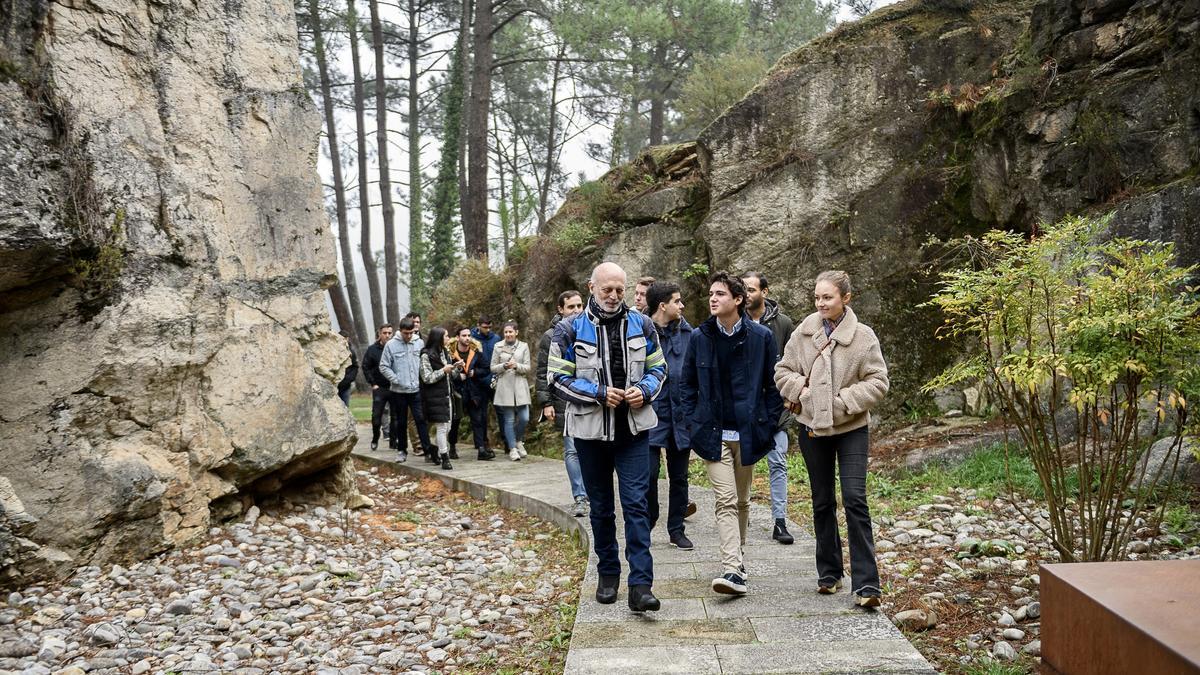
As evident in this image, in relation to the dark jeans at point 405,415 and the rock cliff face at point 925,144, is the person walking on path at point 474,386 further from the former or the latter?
the rock cliff face at point 925,144

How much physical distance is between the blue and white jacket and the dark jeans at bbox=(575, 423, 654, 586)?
0.12 meters

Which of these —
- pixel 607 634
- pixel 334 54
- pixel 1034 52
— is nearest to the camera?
pixel 607 634

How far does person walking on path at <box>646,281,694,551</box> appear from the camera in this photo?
21.2ft

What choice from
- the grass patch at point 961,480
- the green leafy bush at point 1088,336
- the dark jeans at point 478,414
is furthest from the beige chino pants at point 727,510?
the dark jeans at point 478,414

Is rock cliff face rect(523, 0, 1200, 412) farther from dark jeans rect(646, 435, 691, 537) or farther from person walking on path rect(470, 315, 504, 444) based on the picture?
dark jeans rect(646, 435, 691, 537)

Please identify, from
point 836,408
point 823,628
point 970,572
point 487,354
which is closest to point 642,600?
point 823,628

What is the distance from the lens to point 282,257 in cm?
894

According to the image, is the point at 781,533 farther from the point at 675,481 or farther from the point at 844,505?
the point at 844,505

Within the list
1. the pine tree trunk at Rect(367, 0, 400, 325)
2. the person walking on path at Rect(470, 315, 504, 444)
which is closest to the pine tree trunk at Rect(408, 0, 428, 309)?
the pine tree trunk at Rect(367, 0, 400, 325)

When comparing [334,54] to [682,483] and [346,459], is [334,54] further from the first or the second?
[682,483]

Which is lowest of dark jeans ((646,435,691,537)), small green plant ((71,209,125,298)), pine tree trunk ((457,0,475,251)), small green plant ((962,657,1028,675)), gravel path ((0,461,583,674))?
gravel path ((0,461,583,674))

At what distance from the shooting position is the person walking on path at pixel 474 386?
492 inches

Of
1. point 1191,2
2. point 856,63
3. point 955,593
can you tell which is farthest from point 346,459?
point 1191,2

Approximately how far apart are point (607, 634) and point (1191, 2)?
8545 millimetres
